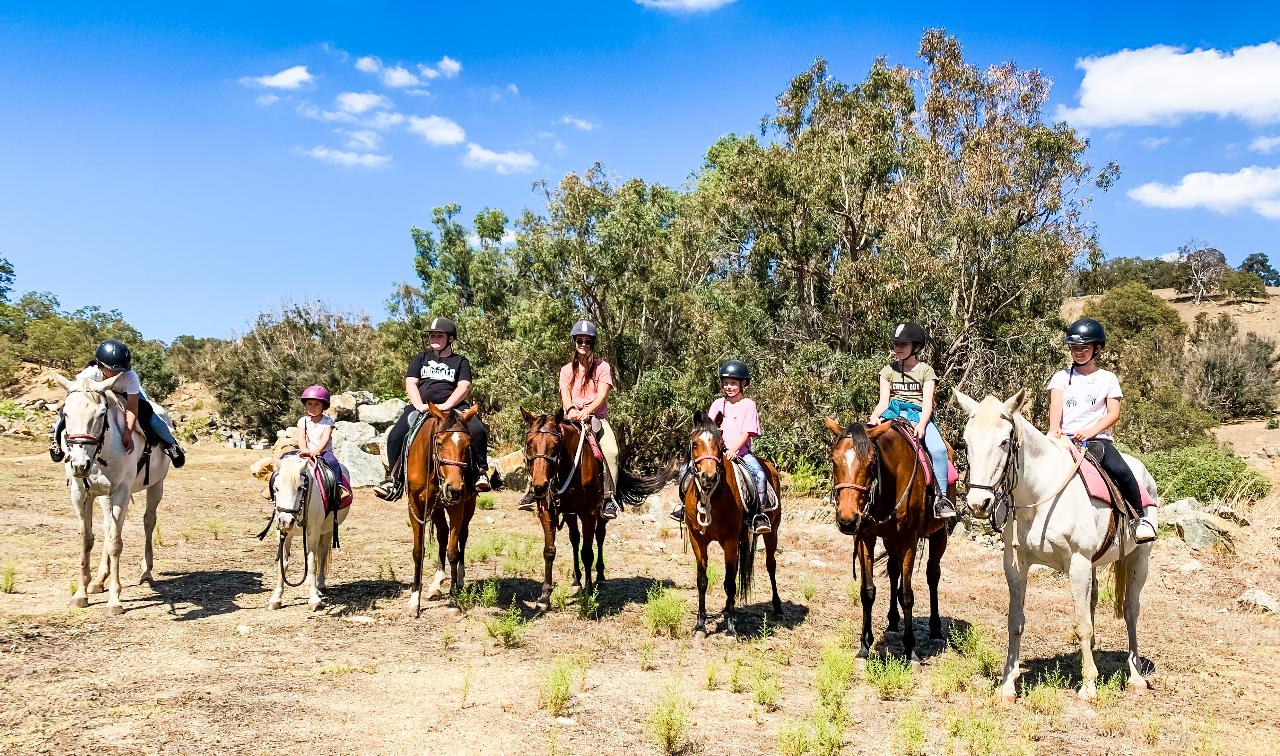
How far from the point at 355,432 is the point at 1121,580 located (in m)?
20.3

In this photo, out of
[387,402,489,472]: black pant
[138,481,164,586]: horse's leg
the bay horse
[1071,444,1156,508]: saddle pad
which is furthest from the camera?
[138,481,164,586]: horse's leg

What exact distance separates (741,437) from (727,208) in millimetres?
11400

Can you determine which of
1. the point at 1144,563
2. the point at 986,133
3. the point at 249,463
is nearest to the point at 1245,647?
the point at 1144,563

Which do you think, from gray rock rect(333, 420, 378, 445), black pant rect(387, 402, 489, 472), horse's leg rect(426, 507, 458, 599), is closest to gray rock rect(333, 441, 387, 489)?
gray rock rect(333, 420, 378, 445)

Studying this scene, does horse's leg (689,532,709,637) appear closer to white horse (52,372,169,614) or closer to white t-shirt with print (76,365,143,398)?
white horse (52,372,169,614)

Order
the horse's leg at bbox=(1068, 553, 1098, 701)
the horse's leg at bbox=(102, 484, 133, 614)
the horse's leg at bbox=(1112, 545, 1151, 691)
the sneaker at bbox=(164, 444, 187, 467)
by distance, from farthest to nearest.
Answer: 1. the sneaker at bbox=(164, 444, 187, 467)
2. the horse's leg at bbox=(102, 484, 133, 614)
3. the horse's leg at bbox=(1112, 545, 1151, 691)
4. the horse's leg at bbox=(1068, 553, 1098, 701)

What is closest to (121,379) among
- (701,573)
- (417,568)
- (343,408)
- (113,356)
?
(113,356)

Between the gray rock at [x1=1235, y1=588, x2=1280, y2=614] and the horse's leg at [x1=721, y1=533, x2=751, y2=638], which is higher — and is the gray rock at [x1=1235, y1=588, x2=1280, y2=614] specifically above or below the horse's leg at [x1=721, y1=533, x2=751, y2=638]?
below

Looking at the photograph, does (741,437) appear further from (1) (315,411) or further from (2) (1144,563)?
(1) (315,411)

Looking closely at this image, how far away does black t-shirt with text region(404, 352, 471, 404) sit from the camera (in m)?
9.04

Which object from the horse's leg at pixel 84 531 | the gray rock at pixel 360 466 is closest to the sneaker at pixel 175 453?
the horse's leg at pixel 84 531

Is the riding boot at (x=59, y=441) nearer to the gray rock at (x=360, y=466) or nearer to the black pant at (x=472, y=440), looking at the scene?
the black pant at (x=472, y=440)

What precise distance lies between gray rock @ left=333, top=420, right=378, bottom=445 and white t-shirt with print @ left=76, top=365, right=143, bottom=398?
13.2 meters

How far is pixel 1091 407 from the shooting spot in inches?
258
